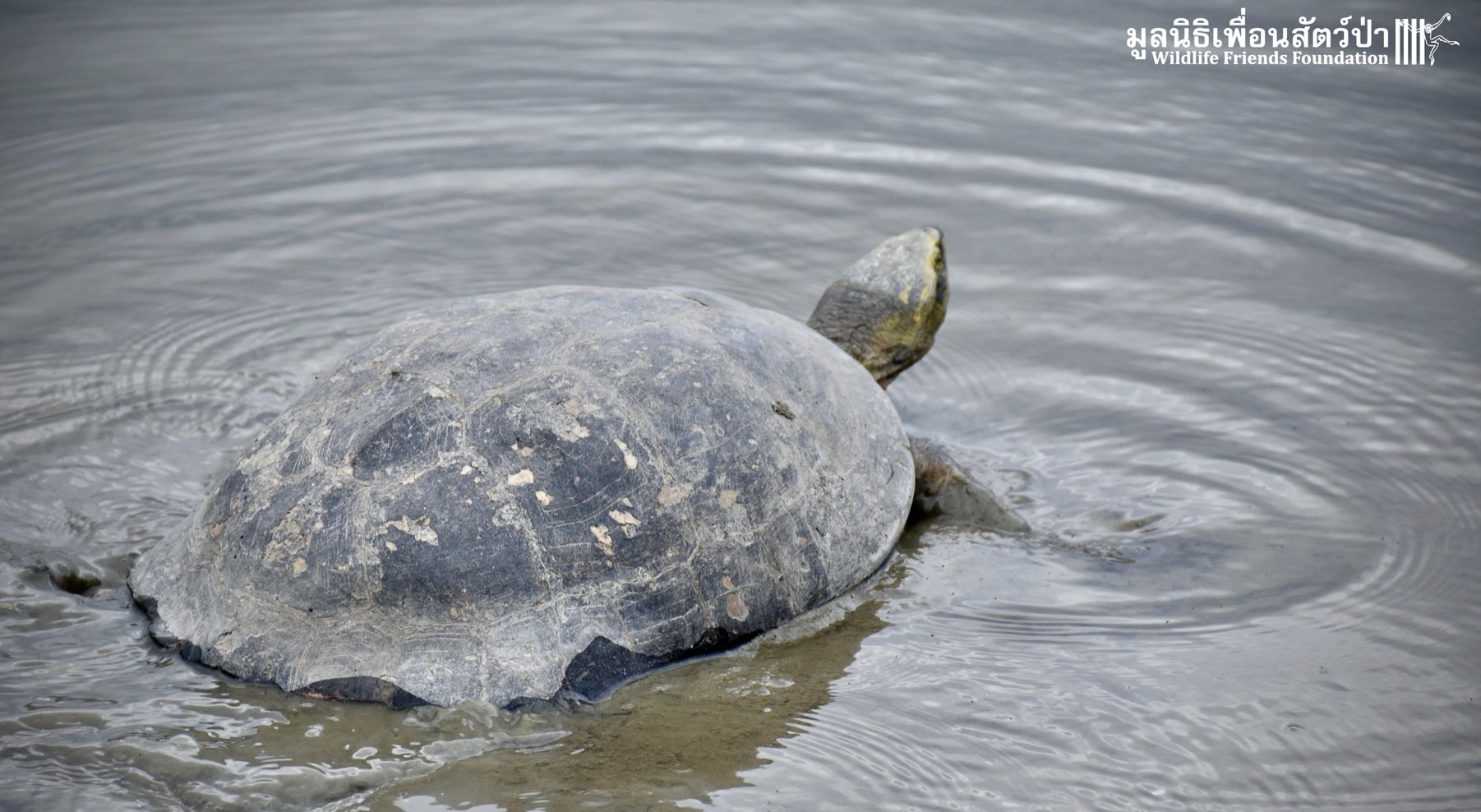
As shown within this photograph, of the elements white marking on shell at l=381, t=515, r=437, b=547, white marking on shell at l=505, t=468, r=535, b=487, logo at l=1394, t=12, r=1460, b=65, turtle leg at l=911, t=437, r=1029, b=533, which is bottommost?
turtle leg at l=911, t=437, r=1029, b=533

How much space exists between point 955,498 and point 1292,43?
9259 mm

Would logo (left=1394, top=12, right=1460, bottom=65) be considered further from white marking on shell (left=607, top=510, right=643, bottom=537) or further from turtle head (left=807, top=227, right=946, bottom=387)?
white marking on shell (left=607, top=510, right=643, bottom=537)

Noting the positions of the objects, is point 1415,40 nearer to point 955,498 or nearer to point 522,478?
point 955,498

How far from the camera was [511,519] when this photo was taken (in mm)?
3523

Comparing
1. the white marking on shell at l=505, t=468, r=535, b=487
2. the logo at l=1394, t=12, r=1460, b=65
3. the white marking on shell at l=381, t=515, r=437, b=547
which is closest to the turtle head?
the white marking on shell at l=505, t=468, r=535, b=487

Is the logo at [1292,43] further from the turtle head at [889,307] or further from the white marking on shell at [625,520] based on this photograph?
the white marking on shell at [625,520]

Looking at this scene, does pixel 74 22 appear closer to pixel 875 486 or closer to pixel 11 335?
pixel 11 335

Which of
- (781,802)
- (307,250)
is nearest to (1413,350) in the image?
(781,802)

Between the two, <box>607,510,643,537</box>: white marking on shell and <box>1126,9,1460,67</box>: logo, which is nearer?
<box>607,510,643,537</box>: white marking on shell

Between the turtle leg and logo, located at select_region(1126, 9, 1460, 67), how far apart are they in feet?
26.6

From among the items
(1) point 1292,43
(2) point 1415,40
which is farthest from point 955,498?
(2) point 1415,40

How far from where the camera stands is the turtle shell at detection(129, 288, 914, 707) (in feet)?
11.3

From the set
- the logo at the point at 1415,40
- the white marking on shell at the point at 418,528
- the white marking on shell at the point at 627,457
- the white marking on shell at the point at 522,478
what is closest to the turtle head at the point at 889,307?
the white marking on shell at the point at 627,457

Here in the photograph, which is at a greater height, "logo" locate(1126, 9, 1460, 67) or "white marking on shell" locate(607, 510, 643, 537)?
"logo" locate(1126, 9, 1460, 67)
